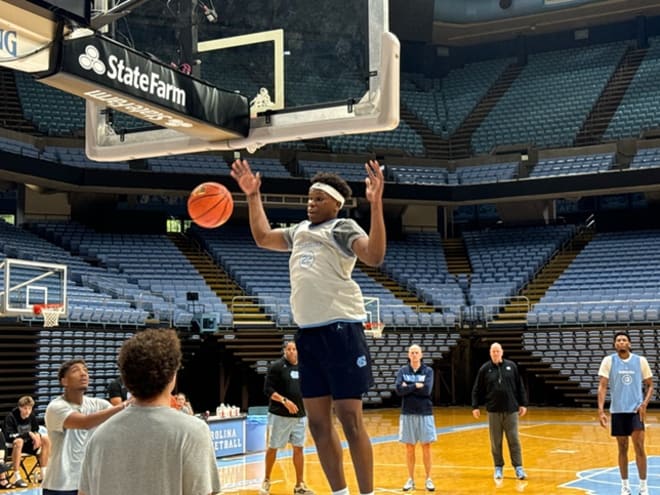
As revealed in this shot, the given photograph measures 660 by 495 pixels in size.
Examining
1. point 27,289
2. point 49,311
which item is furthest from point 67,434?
point 27,289

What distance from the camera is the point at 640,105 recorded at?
28.8m

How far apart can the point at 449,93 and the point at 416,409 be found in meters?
24.0

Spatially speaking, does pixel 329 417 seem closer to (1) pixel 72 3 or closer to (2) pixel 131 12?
(1) pixel 72 3

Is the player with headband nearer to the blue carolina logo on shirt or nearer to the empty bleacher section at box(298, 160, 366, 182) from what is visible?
the blue carolina logo on shirt

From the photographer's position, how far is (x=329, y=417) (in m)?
4.28

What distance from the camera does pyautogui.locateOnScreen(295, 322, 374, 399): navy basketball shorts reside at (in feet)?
13.8

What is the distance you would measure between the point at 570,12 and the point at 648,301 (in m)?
13.5

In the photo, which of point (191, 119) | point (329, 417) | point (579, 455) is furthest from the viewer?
point (579, 455)

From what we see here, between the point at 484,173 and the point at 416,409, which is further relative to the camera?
the point at 484,173

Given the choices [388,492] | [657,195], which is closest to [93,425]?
[388,492]

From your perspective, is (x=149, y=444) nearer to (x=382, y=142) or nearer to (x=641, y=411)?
(x=641, y=411)

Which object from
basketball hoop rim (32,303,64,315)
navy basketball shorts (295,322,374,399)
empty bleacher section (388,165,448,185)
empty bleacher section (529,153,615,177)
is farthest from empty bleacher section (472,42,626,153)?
navy basketball shorts (295,322,374,399)

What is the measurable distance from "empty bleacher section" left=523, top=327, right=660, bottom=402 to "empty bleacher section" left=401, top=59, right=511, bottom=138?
10.6 metres

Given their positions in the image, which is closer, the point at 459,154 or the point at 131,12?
the point at 131,12
